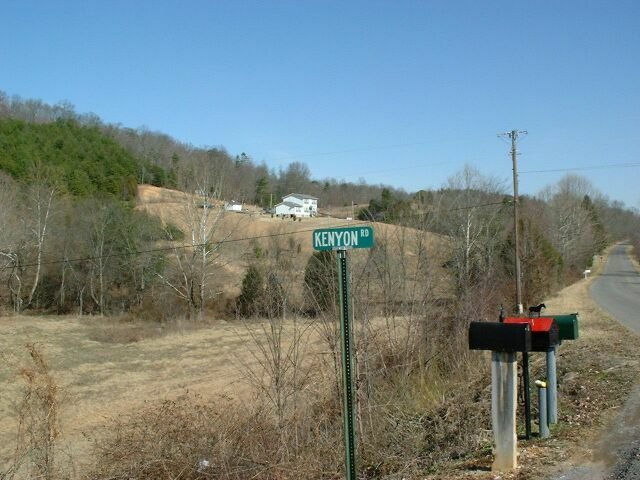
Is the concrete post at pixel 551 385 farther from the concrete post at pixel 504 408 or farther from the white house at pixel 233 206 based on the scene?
the white house at pixel 233 206

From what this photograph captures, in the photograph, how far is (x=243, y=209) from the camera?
52.5 meters

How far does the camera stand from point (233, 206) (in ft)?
165

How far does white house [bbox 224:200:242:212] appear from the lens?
48278mm

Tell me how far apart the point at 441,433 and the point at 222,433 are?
273 centimetres

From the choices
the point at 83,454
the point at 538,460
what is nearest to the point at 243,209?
the point at 83,454

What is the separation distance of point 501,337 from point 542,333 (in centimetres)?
111

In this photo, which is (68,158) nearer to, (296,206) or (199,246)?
(296,206)

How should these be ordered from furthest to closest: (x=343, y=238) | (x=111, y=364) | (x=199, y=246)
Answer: (x=199, y=246), (x=111, y=364), (x=343, y=238)

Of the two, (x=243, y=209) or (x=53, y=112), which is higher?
(x=53, y=112)

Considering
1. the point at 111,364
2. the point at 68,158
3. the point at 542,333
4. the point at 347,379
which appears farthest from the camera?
the point at 68,158

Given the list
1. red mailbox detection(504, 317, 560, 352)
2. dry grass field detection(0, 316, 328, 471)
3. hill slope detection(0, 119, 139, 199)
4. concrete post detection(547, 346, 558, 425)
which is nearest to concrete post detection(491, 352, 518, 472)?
red mailbox detection(504, 317, 560, 352)

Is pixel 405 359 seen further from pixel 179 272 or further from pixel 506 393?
pixel 179 272

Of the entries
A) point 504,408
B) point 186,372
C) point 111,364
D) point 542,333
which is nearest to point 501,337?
point 504,408

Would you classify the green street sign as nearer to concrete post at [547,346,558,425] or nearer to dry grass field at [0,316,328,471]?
concrete post at [547,346,558,425]
